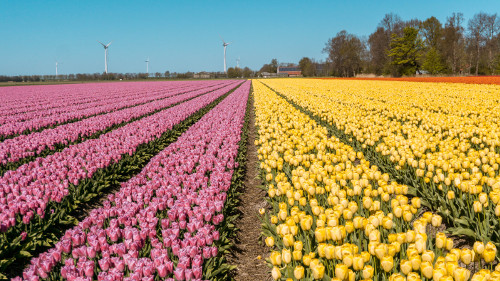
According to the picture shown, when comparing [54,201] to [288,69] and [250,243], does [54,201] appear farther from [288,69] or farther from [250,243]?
[288,69]

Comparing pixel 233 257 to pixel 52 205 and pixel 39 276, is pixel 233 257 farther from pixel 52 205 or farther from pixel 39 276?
pixel 52 205

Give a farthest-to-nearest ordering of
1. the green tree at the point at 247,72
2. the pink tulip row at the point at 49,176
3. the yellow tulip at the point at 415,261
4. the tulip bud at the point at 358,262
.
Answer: the green tree at the point at 247,72 < the pink tulip row at the point at 49,176 < the tulip bud at the point at 358,262 < the yellow tulip at the point at 415,261

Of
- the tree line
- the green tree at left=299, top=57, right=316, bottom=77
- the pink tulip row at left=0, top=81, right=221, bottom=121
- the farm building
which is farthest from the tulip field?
the farm building

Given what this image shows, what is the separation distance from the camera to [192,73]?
118250mm

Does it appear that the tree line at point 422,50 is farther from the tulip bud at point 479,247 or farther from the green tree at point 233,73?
the tulip bud at point 479,247

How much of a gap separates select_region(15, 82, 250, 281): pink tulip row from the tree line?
69.8m

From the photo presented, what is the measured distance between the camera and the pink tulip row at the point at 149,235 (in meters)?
2.92

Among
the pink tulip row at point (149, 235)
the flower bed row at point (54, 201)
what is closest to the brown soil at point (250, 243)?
the pink tulip row at point (149, 235)

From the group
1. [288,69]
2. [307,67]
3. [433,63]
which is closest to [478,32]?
[433,63]

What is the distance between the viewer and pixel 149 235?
12.1 ft

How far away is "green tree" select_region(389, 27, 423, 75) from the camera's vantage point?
242 ft

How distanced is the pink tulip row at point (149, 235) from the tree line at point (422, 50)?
6978 cm

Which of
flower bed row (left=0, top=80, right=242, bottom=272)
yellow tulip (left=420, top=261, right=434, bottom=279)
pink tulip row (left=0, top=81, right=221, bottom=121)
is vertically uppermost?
pink tulip row (left=0, top=81, right=221, bottom=121)

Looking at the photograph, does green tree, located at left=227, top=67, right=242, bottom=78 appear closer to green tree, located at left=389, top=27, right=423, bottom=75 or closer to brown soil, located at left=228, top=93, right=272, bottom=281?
green tree, located at left=389, top=27, right=423, bottom=75
